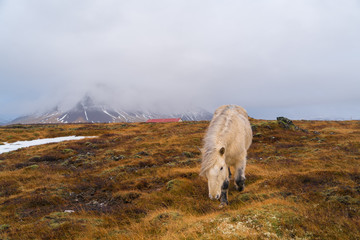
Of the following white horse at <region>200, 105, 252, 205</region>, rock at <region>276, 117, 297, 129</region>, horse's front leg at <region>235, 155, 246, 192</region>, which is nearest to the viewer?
white horse at <region>200, 105, 252, 205</region>

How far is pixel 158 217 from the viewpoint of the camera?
6703 mm

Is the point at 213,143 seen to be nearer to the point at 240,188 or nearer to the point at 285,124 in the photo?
the point at 240,188

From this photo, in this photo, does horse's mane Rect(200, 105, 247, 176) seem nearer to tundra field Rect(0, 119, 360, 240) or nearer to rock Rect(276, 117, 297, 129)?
tundra field Rect(0, 119, 360, 240)

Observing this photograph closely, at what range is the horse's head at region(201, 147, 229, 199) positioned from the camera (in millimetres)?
6601

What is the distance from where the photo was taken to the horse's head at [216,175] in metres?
6.60

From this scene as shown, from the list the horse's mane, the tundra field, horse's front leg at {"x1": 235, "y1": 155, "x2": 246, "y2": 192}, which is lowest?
the tundra field

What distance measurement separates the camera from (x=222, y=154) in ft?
23.3

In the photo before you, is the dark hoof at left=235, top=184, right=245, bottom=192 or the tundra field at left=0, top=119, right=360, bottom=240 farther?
the dark hoof at left=235, top=184, right=245, bottom=192

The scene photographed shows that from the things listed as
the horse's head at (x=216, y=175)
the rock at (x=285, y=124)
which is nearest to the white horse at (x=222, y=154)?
the horse's head at (x=216, y=175)

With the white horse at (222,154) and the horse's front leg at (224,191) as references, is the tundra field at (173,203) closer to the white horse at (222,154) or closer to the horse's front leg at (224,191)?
the horse's front leg at (224,191)

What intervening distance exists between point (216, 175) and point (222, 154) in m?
0.84

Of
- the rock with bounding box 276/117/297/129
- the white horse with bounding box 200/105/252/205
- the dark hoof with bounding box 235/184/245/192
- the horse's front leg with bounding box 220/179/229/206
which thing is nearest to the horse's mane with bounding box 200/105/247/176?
the white horse with bounding box 200/105/252/205

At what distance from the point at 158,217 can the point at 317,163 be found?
1091 cm

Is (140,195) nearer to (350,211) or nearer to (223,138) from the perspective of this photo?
(223,138)
